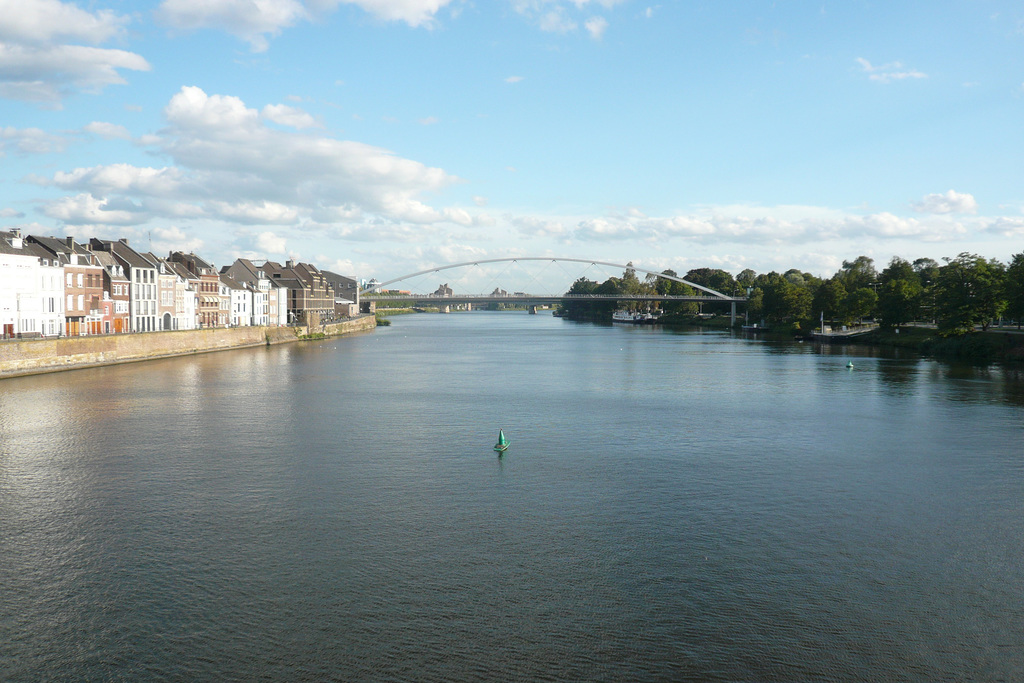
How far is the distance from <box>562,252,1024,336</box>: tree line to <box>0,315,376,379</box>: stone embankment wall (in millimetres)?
66966

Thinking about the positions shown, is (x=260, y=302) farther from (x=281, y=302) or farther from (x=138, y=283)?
(x=138, y=283)

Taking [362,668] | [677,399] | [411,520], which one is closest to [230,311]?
[677,399]

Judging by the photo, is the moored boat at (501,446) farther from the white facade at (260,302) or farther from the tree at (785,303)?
the tree at (785,303)

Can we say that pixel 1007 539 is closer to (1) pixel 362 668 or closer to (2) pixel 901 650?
(2) pixel 901 650

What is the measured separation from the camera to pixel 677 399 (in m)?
36.5

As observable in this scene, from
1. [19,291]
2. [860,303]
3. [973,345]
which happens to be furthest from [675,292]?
[19,291]

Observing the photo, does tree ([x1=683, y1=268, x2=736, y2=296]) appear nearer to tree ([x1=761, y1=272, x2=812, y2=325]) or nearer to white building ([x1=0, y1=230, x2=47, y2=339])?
tree ([x1=761, y1=272, x2=812, y2=325])

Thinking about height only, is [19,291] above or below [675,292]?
below

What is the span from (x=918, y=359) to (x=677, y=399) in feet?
110

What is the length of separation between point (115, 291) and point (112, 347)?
1070cm

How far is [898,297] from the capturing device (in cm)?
7544

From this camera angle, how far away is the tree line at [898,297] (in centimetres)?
5956

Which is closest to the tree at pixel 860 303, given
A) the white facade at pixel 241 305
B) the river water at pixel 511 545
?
the river water at pixel 511 545

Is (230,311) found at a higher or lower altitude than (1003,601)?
higher
